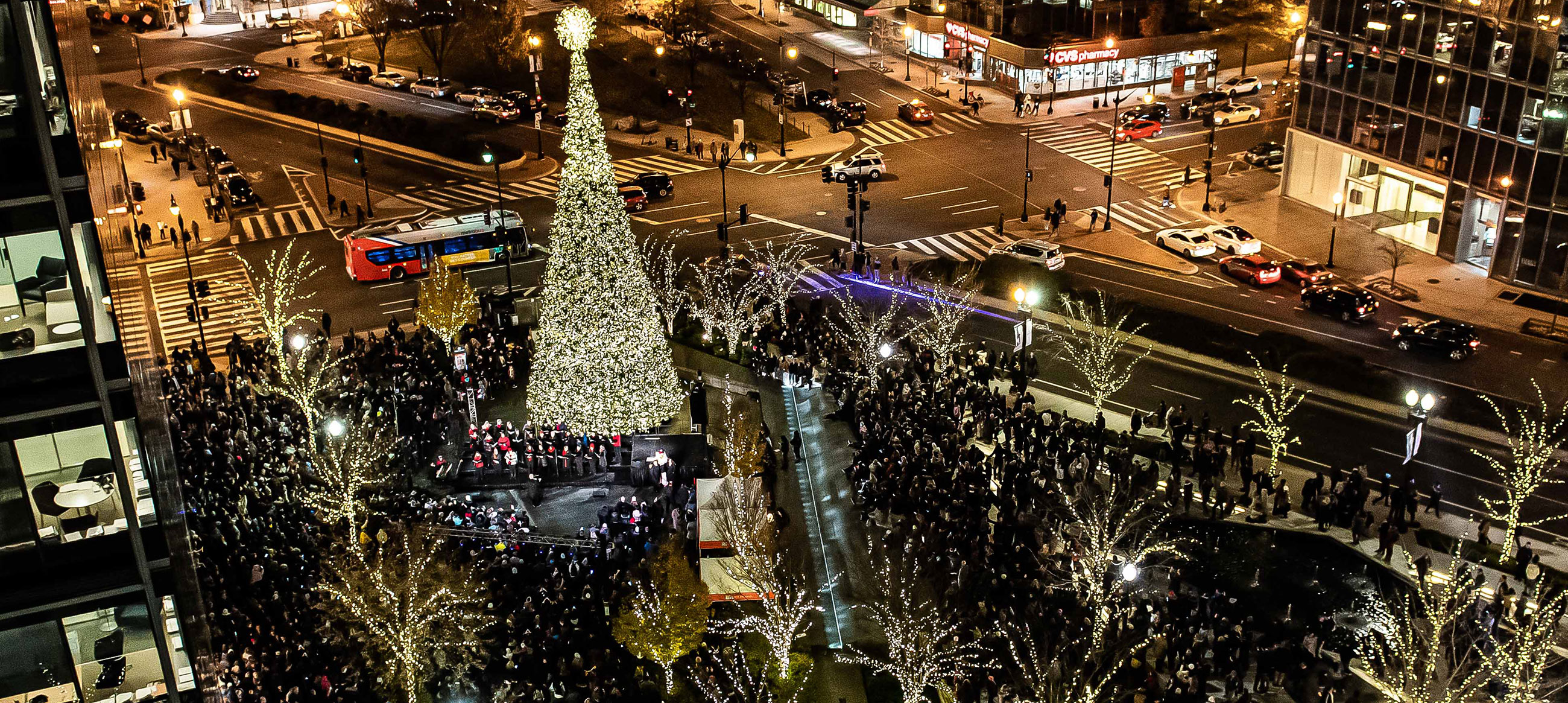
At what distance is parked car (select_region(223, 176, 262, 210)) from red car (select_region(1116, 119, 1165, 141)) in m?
47.6

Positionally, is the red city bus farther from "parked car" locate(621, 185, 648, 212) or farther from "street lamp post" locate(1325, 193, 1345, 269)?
"street lamp post" locate(1325, 193, 1345, 269)

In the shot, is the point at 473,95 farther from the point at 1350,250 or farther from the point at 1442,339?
the point at 1442,339

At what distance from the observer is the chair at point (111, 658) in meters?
11.9

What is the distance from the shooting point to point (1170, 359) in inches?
1997

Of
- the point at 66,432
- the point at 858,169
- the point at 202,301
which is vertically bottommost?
the point at 202,301

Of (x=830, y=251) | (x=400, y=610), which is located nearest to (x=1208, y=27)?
(x=830, y=251)

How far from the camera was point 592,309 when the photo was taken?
131 feet

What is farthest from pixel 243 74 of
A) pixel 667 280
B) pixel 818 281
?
pixel 667 280

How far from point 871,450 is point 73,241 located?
1251 inches

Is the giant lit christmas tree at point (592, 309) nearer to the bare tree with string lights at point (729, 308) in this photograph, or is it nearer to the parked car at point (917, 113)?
the bare tree with string lights at point (729, 308)

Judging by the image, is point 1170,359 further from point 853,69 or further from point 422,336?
point 853,69

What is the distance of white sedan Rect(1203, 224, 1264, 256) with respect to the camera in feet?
199

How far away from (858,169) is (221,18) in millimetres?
65763

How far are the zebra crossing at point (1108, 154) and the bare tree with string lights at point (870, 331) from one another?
22.6m
